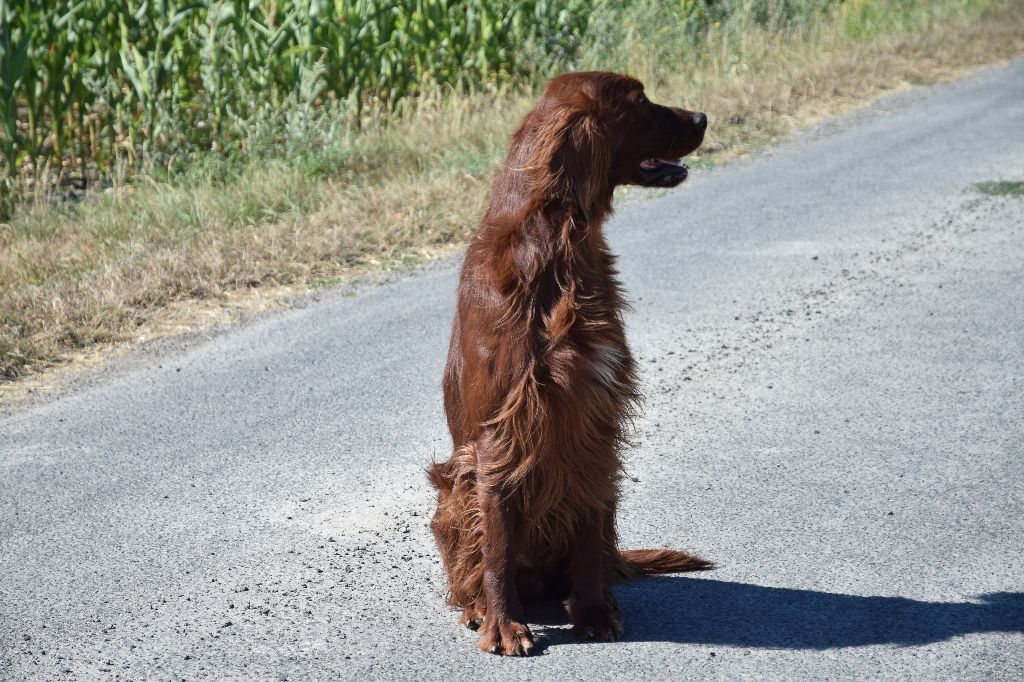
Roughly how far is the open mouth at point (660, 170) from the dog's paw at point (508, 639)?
4.38 feet

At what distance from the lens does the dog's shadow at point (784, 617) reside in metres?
3.46

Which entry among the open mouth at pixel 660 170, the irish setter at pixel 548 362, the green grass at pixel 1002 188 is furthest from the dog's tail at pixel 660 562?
the green grass at pixel 1002 188

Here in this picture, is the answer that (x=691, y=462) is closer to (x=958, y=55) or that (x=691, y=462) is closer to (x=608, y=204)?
(x=608, y=204)

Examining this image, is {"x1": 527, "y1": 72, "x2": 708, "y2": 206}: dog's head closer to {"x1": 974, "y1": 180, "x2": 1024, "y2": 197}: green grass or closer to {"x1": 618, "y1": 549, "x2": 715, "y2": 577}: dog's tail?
{"x1": 618, "y1": 549, "x2": 715, "y2": 577}: dog's tail

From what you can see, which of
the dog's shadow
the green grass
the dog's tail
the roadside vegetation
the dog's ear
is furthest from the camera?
the green grass

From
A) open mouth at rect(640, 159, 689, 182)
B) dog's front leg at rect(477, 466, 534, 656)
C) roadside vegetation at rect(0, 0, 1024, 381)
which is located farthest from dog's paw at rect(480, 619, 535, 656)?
roadside vegetation at rect(0, 0, 1024, 381)

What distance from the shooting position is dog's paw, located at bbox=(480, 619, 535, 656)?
3322 millimetres

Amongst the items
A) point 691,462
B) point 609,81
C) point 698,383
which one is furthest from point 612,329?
point 698,383

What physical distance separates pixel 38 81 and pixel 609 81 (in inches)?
278

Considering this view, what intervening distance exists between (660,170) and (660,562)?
129cm

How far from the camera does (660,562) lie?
12.6ft

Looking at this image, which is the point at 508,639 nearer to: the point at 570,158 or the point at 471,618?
the point at 471,618

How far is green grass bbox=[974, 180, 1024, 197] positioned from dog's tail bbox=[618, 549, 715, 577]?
18.1ft

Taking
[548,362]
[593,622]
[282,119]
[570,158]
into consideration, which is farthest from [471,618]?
[282,119]
